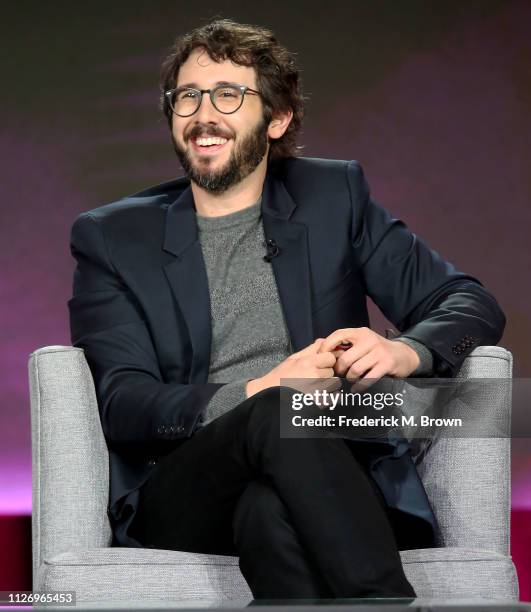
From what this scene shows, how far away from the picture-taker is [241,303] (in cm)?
234

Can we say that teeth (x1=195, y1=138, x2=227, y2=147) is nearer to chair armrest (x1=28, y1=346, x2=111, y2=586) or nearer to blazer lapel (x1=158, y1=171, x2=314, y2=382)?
blazer lapel (x1=158, y1=171, x2=314, y2=382)

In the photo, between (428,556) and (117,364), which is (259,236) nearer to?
(117,364)

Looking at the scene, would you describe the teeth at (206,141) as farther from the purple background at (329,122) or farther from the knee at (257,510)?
the purple background at (329,122)

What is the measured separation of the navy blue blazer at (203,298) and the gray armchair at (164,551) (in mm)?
48

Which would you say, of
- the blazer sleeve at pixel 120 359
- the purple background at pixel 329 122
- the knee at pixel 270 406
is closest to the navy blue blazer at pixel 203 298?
the blazer sleeve at pixel 120 359

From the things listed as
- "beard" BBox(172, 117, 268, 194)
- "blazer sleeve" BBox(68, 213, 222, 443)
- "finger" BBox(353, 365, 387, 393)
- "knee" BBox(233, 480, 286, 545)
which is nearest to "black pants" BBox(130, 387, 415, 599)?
"knee" BBox(233, 480, 286, 545)

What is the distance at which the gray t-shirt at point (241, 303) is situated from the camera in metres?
2.29

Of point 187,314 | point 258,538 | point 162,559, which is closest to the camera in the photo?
point 258,538

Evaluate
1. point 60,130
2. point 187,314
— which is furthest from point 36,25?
point 187,314

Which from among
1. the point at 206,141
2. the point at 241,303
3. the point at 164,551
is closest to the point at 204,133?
the point at 206,141

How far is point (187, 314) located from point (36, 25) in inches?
72.2

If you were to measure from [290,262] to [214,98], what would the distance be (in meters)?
0.36

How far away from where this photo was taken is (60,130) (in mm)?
3816

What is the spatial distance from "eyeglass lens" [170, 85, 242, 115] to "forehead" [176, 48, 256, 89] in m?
0.02
